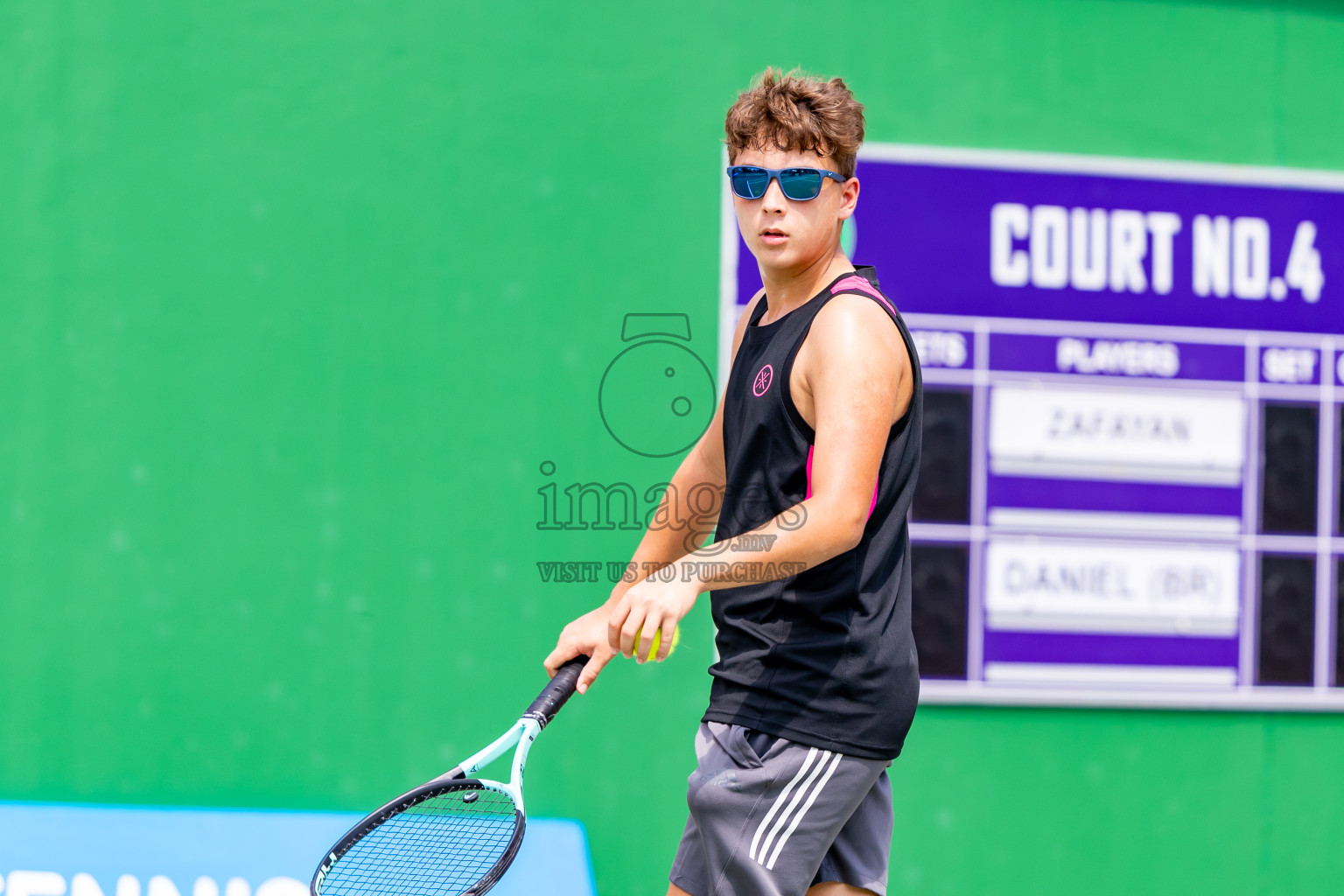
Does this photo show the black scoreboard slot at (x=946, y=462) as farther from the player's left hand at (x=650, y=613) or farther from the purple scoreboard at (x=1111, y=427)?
the player's left hand at (x=650, y=613)

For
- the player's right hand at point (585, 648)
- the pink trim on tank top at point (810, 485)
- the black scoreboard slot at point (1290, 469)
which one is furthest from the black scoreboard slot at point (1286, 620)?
the player's right hand at point (585, 648)

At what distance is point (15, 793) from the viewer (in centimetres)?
326

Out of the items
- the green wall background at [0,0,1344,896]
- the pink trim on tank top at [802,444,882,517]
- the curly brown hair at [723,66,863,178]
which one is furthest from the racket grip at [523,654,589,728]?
the green wall background at [0,0,1344,896]

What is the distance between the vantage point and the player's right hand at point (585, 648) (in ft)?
5.60

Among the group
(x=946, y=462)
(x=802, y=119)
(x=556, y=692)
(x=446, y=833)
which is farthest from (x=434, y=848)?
(x=946, y=462)

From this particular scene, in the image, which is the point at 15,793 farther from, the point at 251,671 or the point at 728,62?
the point at 728,62

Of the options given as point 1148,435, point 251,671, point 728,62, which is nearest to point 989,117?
point 728,62

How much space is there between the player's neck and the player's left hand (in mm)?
584

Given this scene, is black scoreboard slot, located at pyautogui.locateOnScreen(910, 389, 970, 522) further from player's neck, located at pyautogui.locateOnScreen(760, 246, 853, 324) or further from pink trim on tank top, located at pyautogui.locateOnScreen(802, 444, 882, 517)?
pink trim on tank top, located at pyautogui.locateOnScreen(802, 444, 882, 517)

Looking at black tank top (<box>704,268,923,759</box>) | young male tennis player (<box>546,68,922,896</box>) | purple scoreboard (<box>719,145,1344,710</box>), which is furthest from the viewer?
purple scoreboard (<box>719,145,1344,710</box>)

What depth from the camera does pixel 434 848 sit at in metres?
2.05

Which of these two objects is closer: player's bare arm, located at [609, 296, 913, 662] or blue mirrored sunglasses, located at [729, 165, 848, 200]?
player's bare arm, located at [609, 296, 913, 662]

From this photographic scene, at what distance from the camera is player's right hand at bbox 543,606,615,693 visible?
1.71 m

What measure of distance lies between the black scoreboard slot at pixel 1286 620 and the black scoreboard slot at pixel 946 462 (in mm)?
1039
